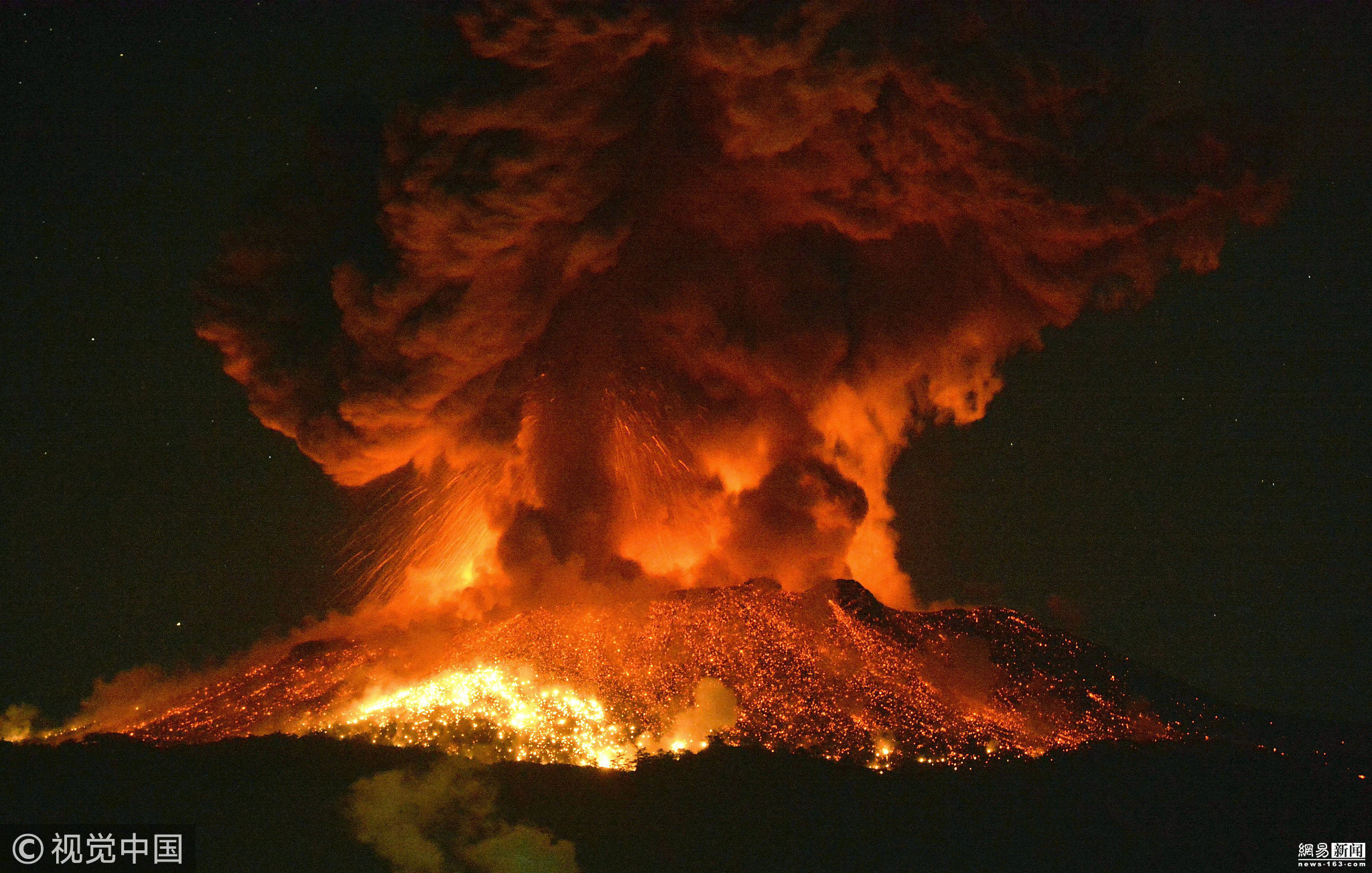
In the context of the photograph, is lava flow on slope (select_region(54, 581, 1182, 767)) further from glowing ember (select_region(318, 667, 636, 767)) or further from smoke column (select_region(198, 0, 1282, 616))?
smoke column (select_region(198, 0, 1282, 616))

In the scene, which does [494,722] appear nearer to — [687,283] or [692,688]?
[692,688]

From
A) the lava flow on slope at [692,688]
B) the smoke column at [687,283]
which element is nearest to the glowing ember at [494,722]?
the lava flow on slope at [692,688]

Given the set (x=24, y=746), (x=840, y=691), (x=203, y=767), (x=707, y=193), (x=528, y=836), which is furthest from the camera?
(x=707, y=193)

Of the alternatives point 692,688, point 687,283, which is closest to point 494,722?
point 692,688

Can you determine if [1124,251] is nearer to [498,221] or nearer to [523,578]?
[498,221]

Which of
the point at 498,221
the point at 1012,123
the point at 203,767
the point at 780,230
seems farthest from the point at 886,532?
the point at 203,767

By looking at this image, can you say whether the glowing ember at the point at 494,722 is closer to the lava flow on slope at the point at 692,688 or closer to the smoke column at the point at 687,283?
the lava flow on slope at the point at 692,688
